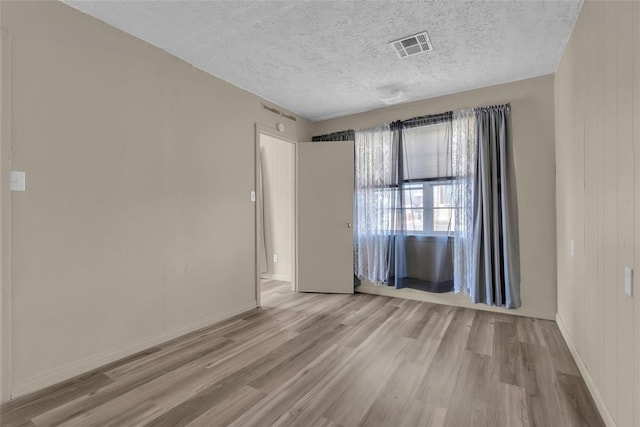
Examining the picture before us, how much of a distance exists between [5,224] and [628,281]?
3282 millimetres

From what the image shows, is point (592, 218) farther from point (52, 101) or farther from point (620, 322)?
point (52, 101)

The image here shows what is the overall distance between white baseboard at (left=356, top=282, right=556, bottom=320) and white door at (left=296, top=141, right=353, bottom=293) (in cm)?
35

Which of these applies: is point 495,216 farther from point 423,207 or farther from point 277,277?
point 277,277

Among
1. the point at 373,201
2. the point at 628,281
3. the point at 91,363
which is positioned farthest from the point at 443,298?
the point at 91,363

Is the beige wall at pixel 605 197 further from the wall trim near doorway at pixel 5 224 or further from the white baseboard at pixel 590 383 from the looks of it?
the wall trim near doorway at pixel 5 224

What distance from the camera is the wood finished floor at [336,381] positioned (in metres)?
1.62

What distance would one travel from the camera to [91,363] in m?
2.11

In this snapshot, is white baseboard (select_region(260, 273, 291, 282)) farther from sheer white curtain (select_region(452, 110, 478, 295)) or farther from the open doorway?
sheer white curtain (select_region(452, 110, 478, 295))

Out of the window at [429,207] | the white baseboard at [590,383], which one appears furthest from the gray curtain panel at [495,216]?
the white baseboard at [590,383]

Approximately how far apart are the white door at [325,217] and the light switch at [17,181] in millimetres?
2967

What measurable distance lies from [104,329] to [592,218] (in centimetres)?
343

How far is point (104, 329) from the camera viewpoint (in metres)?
2.19

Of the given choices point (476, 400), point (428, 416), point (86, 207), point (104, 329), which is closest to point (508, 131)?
point (476, 400)

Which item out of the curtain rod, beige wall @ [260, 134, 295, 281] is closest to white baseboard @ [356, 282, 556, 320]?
beige wall @ [260, 134, 295, 281]
